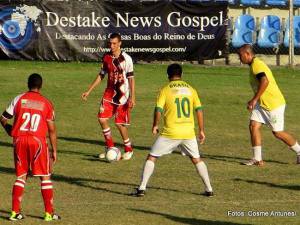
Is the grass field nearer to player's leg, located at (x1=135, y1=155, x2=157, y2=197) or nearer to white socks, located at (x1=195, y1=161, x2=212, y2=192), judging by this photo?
player's leg, located at (x1=135, y1=155, x2=157, y2=197)

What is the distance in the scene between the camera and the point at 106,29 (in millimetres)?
32344

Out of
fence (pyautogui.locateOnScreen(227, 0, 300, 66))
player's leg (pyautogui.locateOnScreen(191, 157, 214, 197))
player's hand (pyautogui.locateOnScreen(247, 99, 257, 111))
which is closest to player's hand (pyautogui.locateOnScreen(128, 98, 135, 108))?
player's hand (pyautogui.locateOnScreen(247, 99, 257, 111))

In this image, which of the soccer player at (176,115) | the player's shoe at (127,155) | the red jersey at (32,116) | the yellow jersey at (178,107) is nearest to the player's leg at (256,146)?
the player's shoe at (127,155)

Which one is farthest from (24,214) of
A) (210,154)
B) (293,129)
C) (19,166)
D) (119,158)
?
(293,129)

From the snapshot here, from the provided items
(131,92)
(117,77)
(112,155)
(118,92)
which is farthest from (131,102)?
(112,155)

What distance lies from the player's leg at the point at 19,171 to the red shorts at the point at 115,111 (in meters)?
4.95

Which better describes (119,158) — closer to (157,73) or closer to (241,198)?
(241,198)

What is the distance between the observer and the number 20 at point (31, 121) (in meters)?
10.7

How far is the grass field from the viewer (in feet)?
37.7

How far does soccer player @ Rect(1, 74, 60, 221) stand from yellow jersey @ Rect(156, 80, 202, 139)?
6.58 ft

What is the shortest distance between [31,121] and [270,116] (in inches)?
226

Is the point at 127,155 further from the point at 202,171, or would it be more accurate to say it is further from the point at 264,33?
the point at 264,33

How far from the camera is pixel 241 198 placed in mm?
12445

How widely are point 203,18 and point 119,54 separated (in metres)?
17.4
